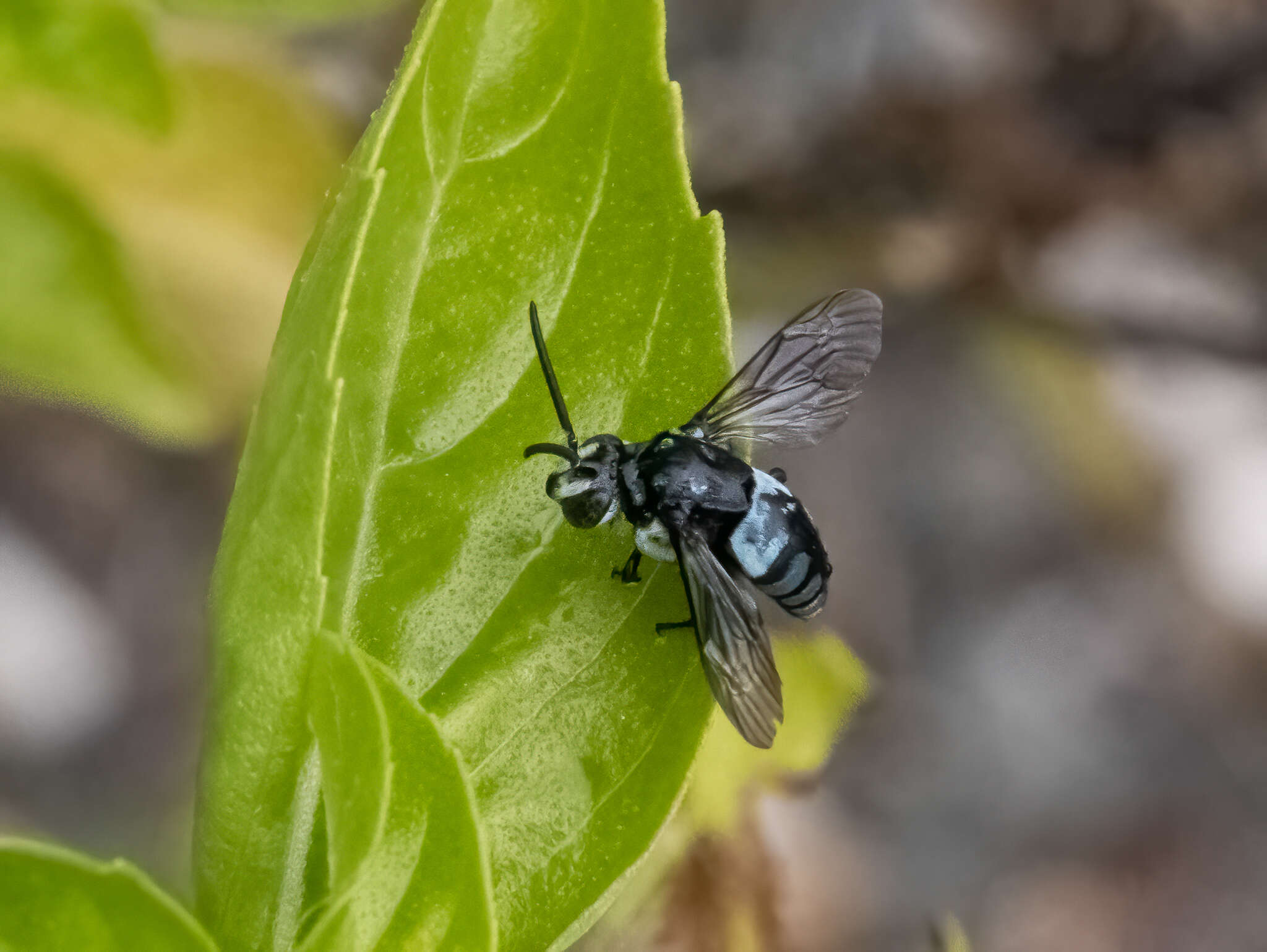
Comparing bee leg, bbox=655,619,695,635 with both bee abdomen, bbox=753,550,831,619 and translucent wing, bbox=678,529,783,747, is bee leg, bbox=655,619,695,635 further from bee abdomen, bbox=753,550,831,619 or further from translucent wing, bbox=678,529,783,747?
bee abdomen, bbox=753,550,831,619

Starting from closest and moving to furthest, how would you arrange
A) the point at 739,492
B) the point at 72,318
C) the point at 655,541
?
the point at 655,541
the point at 739,492
the point at 72,318

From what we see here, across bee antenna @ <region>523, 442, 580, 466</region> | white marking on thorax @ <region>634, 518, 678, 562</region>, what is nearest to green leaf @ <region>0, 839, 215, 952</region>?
bee antenna @ <region>523, 442, 580, 466</region>

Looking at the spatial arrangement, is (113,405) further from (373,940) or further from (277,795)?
(373,940)

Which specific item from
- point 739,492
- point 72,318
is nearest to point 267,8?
point 72,318

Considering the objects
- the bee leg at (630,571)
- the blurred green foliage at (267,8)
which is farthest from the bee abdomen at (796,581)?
the blurred green foliage at (267,8)

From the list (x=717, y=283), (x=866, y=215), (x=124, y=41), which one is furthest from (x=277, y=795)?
(x=866, y=215)

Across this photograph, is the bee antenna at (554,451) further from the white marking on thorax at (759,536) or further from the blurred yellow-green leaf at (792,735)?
the blurred yellow-green leaf at (792,735)

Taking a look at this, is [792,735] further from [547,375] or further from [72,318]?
[72,318]
